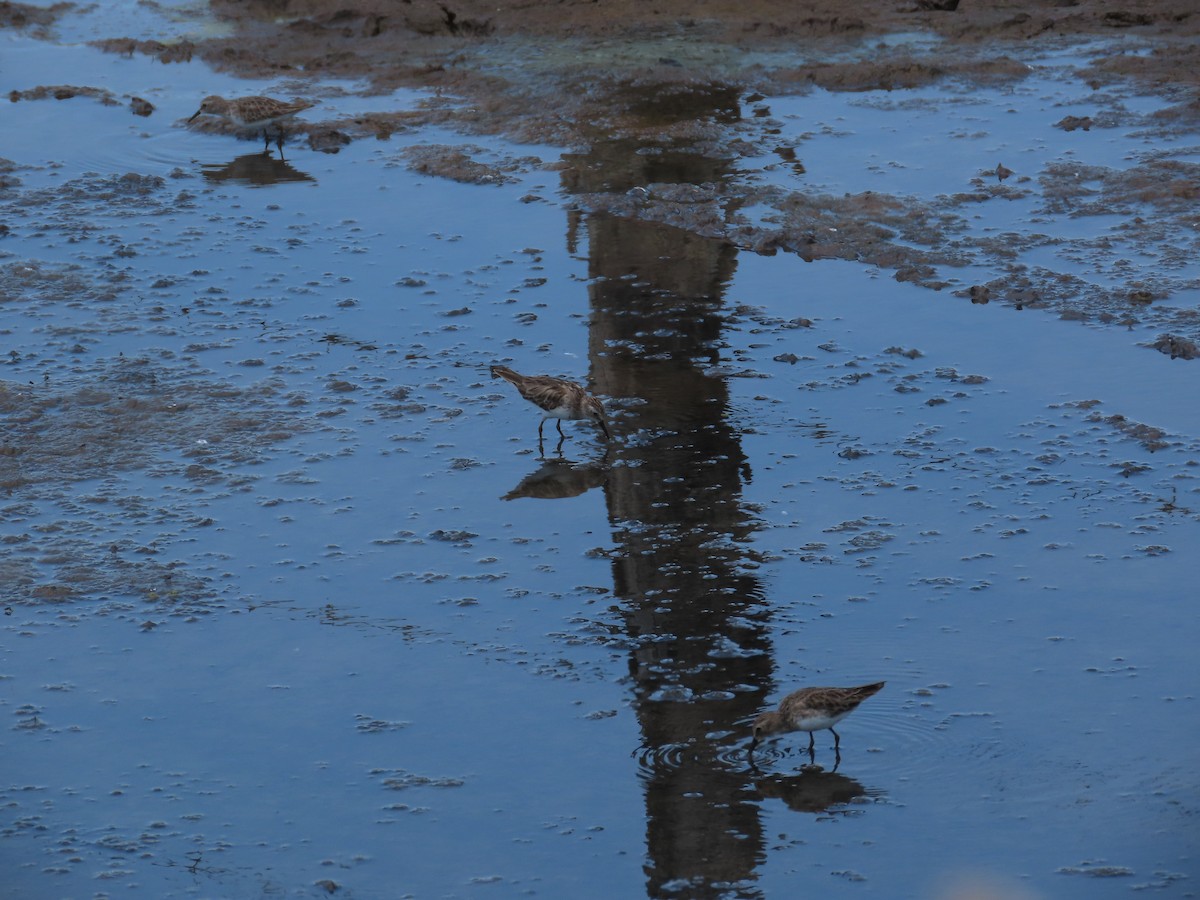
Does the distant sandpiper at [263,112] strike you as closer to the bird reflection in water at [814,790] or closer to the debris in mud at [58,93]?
the debris in mud at [58,93]

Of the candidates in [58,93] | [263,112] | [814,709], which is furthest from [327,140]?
[814,709]

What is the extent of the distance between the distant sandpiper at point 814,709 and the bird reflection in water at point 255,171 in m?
10.0

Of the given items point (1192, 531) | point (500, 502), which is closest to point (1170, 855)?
point (1192, 531)

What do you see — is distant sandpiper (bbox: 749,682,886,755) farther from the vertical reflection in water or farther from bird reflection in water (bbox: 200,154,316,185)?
bird reflection in water (bbox: 200,154,316,185)

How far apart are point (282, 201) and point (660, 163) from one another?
3.57 m

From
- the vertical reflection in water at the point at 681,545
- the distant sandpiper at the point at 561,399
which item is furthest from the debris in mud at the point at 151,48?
the distant sandpiper at the point at 561,399

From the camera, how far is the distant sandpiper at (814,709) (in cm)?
666

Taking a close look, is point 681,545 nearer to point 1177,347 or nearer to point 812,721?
point 812,721

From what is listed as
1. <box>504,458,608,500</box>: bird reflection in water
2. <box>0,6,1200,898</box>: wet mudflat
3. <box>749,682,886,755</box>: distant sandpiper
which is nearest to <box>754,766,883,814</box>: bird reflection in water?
<box>0,6,1200,898</box>: wet mudflat

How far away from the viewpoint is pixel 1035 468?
30.4 ft

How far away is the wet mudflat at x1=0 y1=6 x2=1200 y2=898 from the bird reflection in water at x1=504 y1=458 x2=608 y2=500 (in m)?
0.03

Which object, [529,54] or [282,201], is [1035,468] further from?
[529,54]

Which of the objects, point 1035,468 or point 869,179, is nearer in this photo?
point 1035,468

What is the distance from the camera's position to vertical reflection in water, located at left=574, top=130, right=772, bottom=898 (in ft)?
21.2
